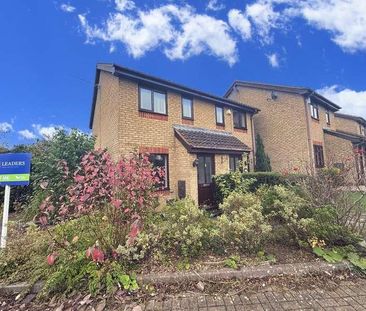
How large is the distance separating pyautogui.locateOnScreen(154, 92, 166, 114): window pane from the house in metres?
10.0

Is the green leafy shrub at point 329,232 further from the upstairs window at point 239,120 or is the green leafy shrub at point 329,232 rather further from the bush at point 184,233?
the upstairs window at point 239,120

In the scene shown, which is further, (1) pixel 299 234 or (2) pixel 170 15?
(2) pixel 170 15

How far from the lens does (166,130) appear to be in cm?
1206

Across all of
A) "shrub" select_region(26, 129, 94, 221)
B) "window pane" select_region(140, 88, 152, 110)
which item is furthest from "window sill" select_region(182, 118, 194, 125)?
"shrub" select_region(26, 129, 94, 221)

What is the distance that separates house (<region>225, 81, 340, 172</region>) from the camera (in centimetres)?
1769

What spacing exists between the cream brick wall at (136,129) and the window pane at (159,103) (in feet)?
1.04

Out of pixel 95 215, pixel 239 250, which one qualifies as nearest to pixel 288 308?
pixel 239 250

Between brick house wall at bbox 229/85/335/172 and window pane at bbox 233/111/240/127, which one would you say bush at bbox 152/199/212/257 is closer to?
window pane at bbox 233/111/240/127

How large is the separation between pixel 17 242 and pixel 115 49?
1228 cm

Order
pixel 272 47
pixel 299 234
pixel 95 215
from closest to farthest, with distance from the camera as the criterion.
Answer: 1. pixel 95 215
2. pixel 299 234
3. pixel 272 47

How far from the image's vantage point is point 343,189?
5637mm

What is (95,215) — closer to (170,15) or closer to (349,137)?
(170,15)

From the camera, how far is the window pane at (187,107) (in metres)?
13.4

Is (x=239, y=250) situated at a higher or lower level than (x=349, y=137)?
lower
